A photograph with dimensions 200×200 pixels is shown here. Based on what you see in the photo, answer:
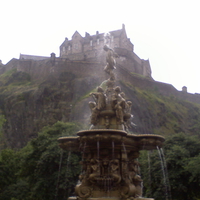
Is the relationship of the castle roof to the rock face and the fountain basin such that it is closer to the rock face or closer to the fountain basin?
the rock face

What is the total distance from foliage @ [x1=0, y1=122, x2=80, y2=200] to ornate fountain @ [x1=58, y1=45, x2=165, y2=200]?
10.2 meters

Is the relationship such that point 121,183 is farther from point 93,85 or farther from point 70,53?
point 70,53

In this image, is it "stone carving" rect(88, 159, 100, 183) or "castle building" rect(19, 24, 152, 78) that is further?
"castle building" rect(19, 24, 152, 78)

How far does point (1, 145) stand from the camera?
5081cm

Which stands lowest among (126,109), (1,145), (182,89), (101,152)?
(101,152)

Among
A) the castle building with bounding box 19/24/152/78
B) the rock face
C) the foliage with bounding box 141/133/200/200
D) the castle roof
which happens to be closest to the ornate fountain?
the foliage with bounding box 141/133/200/200

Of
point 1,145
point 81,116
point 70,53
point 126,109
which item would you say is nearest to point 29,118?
point 1,145

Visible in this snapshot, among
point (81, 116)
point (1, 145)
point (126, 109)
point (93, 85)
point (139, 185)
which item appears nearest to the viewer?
point (139, 185)

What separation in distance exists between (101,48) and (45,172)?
53.1 m

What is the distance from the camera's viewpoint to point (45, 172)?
23.5 metres

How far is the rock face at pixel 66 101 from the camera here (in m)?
51.0

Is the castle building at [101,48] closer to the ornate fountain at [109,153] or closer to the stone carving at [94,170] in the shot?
the ornate fountain at [109,153]

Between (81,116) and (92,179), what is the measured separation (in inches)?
1432

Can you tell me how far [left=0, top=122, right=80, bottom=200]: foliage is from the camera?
22391 mm
